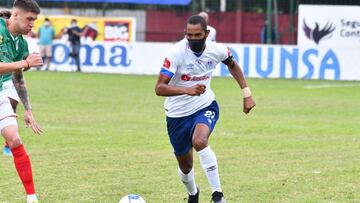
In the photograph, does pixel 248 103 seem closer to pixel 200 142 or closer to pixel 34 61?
pixel 200 142

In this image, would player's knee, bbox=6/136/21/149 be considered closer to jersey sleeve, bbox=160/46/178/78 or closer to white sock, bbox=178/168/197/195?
jersey sleeve, bbox=160/46/178/78

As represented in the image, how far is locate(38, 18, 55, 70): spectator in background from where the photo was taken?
116ft

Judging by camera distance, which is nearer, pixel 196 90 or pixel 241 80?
pixel 196 90

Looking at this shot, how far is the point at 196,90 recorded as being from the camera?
9117mm

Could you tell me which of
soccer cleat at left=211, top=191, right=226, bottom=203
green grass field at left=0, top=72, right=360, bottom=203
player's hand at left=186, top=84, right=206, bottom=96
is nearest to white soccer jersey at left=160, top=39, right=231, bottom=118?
player's hand at left=186, top=84, right=206, bottom=96

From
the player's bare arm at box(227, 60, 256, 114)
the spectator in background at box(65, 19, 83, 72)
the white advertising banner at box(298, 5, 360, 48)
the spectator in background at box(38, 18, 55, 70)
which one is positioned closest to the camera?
the player's bare arm at box(227, 60, 256, 114)

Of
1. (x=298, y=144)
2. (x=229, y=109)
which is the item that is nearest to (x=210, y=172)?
(x=298, y=144)

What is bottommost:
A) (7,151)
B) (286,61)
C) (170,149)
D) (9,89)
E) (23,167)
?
(286,61)

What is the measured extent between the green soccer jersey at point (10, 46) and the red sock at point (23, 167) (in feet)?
2.44

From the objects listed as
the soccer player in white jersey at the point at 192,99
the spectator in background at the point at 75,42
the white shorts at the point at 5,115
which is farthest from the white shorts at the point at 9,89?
the spectator in background at the point at 75,42

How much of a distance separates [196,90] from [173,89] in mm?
274

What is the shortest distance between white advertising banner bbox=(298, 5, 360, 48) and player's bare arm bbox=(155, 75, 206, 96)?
2417cm

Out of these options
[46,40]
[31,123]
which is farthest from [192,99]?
[46,40]

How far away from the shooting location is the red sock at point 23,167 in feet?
30.0
